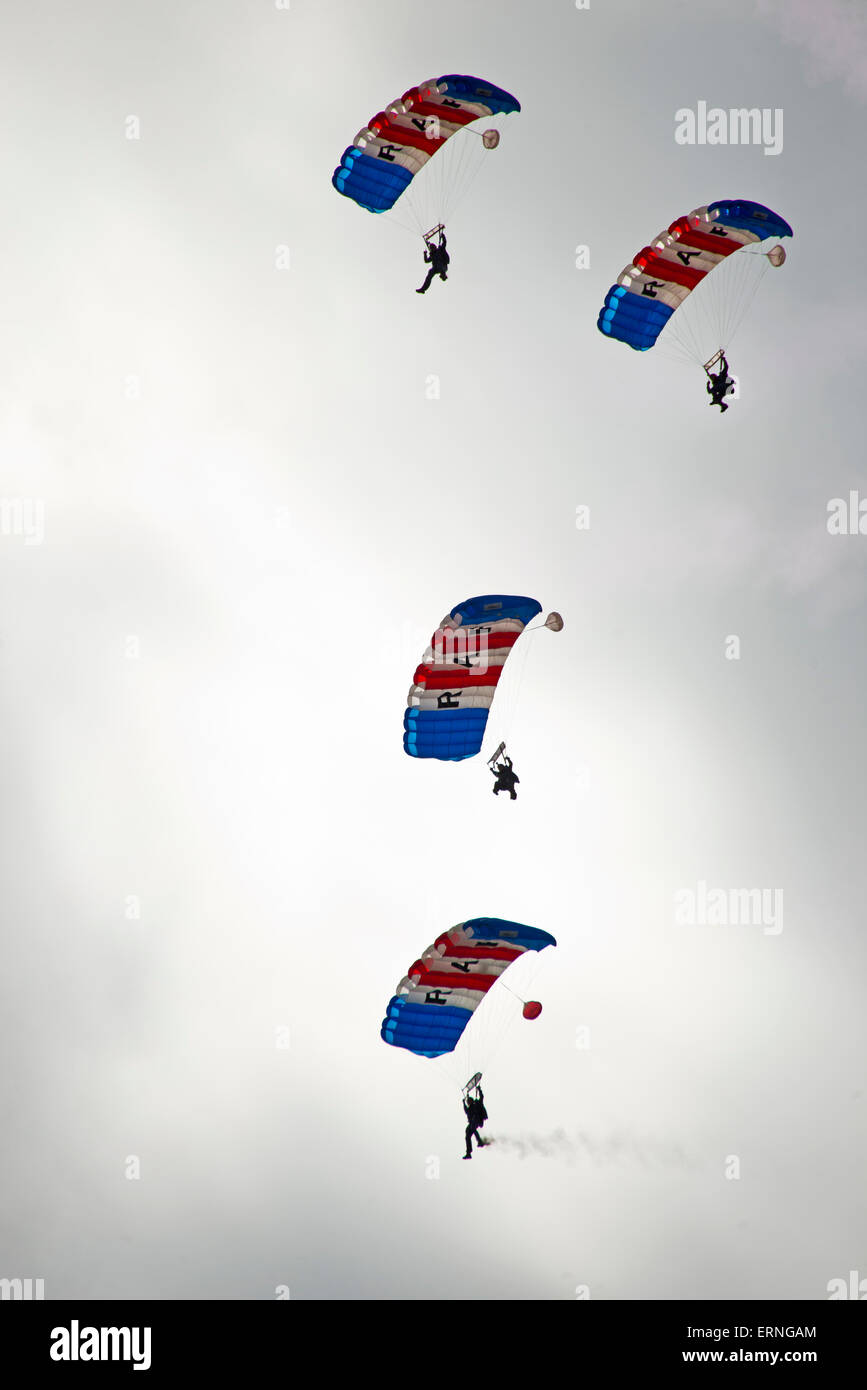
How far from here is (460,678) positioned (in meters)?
33.1

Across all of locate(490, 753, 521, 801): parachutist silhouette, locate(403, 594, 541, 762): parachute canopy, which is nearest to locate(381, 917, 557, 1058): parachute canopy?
locate(490, 753, 521, 801): parachutist silhouette

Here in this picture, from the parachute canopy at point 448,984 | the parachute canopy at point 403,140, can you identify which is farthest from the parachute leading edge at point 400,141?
the parachute canopy at point 448,984

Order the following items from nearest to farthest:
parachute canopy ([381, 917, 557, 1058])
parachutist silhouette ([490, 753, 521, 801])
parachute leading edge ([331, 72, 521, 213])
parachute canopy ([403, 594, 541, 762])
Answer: parachute canopy ([381, 917, 557, 1058])
parachute canopy ([403, 594, 541, 762])
parachutist silhouette ([490, 753, 521, 801])
parachute leading edge ([331, 72, 521, 213])

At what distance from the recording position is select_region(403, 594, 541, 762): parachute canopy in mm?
32562

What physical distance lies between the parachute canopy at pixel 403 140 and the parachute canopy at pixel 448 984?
14625 mm

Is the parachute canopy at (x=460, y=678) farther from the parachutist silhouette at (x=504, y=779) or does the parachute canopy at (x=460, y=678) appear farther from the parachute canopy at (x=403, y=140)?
the parachute canopy at (x=403, y=140)

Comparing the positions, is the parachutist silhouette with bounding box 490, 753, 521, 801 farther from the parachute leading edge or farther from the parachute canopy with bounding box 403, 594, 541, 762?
the parachute leading edge

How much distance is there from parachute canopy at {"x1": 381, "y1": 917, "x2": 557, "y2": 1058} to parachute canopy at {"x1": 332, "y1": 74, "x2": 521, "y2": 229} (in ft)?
48.0
